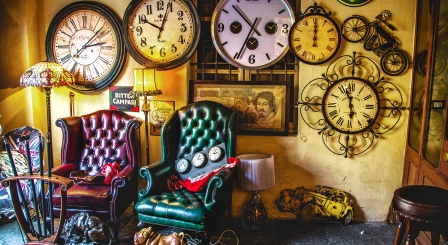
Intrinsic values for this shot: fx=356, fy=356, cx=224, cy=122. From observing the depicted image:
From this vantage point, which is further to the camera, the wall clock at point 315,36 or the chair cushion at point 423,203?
the wall clock at point 315,36

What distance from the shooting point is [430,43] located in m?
2.87

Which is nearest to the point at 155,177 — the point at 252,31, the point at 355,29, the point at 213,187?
the point at 213,187

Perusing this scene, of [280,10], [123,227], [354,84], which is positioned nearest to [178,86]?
[280,10]

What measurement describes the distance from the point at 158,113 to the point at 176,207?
1263 mm

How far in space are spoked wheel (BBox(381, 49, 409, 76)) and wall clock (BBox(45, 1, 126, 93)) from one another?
8.42 ft

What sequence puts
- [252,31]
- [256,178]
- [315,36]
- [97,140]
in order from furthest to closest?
[97,140], [252,31], [315,36], [256,178]

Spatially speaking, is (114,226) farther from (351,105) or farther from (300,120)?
(351,105)

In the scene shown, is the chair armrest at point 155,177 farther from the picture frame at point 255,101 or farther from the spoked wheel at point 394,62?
the spoked wheel at point 394,62

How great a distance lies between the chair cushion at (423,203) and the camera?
6.63 ft

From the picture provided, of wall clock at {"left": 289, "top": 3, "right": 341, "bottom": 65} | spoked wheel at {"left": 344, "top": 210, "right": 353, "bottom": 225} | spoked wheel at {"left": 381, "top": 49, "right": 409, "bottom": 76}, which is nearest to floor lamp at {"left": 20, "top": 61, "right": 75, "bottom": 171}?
wall clock at {"left": 289, "top": 3, "right": 341, "bottom": 65}

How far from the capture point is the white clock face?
12.1 feet

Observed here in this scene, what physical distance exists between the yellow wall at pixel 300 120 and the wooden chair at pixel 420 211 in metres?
1.23

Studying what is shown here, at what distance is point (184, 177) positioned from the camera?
329 centimetres

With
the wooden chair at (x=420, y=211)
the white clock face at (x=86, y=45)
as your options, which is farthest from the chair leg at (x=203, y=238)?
the white clock face at (x=86, y=45)
